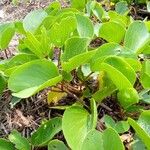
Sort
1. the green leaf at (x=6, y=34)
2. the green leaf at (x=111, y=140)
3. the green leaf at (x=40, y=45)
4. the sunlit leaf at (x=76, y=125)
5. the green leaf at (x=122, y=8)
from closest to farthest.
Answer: the green leaf at (x=111, y=140)
the sunlit leaf at (x=76, y=125)
the green leaf at (x=40, y=45)
the green leaf at (x=6, y=34)
the green leaf at (x=122, y=8)

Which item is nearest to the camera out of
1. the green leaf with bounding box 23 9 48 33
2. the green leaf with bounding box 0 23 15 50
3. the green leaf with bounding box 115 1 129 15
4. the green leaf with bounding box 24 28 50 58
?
the green leaf with bounding box 24 28 50 58

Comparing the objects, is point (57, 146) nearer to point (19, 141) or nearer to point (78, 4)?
point (19, 141)

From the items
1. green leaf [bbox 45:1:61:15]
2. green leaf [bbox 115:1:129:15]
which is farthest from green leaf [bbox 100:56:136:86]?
green leaf [bbox 115:1:129:15]

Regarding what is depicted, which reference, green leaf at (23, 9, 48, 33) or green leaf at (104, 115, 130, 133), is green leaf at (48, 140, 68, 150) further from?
green leaf at (23, 9, 48, 33)

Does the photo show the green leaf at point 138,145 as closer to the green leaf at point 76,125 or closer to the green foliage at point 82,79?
the green foliage at point 82,79

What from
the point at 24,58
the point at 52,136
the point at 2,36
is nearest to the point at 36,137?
the point at 52,136

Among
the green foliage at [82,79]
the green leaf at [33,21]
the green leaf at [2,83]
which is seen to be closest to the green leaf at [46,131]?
the green foliage at [82,79]
